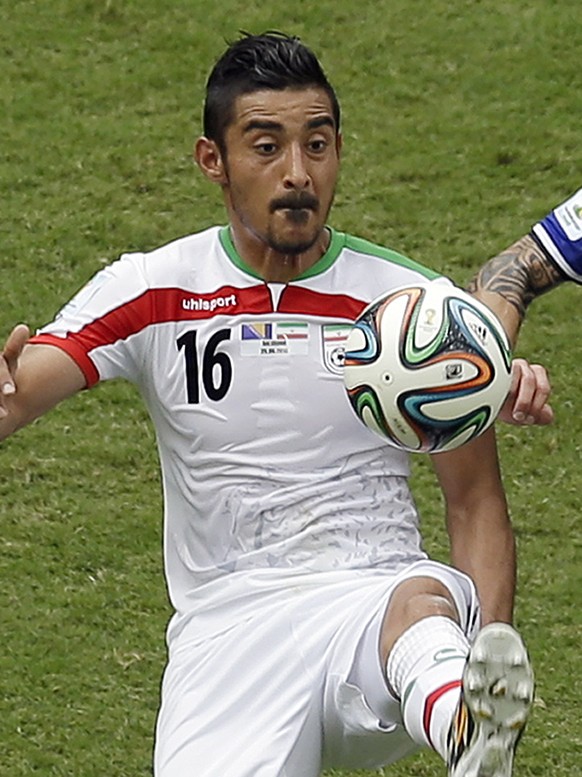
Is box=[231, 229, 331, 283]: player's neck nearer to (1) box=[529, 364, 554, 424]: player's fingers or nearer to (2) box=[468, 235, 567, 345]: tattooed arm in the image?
(2) box=[468, 235, 567, 345]: tattooed arm

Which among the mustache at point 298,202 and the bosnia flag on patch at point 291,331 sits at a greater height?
the mustache at point 298,202

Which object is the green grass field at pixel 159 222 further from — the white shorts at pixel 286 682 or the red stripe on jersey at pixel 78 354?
the red stripe on jersey at pixel 78 354

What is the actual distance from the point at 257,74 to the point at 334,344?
0.80 metres

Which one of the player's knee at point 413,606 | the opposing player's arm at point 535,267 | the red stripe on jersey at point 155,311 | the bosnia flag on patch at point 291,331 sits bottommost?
the player's knee at point 413,606

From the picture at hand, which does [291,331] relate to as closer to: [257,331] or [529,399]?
[257,331]

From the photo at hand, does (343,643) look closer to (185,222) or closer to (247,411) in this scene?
(247,411)

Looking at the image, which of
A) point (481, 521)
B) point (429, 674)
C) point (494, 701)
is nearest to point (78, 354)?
point (481, 521)

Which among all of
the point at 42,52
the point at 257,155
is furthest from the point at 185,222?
the point at 257,155

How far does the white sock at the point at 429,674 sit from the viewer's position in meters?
5.32

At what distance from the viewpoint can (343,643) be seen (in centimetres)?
587

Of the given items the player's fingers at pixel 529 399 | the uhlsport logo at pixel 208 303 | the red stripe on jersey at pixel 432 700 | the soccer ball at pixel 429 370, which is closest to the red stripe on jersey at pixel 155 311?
the uhlsport logo at pixel 208 303

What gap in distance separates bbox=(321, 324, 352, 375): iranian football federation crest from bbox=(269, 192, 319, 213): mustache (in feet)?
1.20

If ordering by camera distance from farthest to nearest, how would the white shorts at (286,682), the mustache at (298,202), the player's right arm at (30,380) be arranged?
the mustache at (298,202) < the player's right arm at (30,380) < the white shorts at (286,682)

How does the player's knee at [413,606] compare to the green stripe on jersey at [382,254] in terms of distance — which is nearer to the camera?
the player's knee at [413,606]
